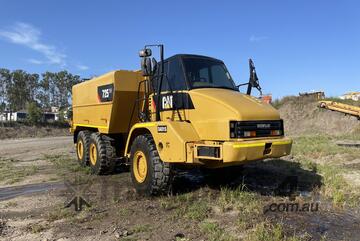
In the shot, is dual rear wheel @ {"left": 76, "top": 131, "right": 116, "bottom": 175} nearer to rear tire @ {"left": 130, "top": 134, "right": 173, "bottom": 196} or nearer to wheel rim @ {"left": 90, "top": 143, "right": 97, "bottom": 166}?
wheel rim @ {"left": 90, "top": 143, "right": 97, "bottom": 166}

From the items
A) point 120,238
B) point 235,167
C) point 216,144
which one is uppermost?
point 216,144

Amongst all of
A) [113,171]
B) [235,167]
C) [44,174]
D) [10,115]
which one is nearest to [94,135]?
[113,171]

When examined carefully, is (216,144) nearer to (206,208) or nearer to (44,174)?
(206,208)

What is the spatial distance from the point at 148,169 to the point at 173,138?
998 millimetres

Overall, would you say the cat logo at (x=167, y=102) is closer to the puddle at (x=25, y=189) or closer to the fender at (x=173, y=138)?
the fender at (x=173, y=138)

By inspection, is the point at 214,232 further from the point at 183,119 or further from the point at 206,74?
the point at 206,74

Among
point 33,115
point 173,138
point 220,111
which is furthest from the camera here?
point 33,115

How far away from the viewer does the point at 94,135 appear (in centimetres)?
1165

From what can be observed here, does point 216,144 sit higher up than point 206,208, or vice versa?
point 216,144

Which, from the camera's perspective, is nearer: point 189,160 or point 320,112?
point 189,160

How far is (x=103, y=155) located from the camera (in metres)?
11.1

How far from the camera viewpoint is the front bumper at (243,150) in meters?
6.99

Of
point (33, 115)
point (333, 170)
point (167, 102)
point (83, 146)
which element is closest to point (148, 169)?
point (167, 102)

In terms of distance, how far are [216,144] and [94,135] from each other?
5.30 metres
